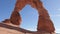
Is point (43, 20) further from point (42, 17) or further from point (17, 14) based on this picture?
point (17, 14)

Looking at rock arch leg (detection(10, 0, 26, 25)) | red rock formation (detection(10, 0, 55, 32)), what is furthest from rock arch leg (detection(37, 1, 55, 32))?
rock arch leg (detection(10, 0, 26, 25))

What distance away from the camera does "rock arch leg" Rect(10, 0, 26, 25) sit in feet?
89.8

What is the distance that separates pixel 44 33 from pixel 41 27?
8.28 ft

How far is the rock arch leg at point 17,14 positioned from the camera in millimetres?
27359

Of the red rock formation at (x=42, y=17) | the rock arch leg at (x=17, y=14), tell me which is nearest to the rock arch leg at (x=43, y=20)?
the red rock formation at (x=42, y=17)

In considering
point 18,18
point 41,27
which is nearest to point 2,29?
point 41,27

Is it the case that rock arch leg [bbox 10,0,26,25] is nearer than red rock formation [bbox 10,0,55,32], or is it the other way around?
red rock formation [bbox 10,0,55,32]

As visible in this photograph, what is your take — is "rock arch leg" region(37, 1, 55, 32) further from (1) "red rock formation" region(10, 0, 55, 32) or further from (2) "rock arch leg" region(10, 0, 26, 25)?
(2) "rock arch leg" region(10, 0, 26, 25)

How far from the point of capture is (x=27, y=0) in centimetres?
2653

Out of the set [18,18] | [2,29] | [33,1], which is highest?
[33,1]

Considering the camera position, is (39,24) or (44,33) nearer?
(44,33)

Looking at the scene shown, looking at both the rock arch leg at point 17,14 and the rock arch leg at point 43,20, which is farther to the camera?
the rock arch leg at point 17,14

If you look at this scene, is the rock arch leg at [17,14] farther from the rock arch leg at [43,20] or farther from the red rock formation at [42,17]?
the rock arch leg at [43,20]

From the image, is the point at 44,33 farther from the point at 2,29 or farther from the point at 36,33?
the point at 2,29
